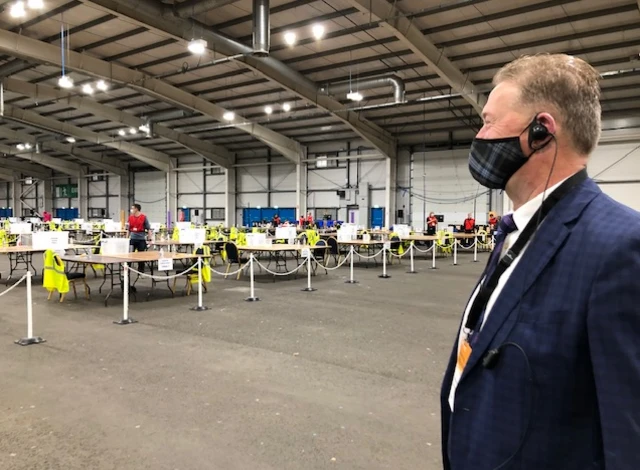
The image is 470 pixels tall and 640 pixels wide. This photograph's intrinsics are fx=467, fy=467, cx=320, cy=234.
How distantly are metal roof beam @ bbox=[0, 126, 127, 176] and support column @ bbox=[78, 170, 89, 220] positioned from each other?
7.82 feet

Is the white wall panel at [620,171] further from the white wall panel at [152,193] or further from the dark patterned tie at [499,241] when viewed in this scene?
the white wall panel at [152,193]

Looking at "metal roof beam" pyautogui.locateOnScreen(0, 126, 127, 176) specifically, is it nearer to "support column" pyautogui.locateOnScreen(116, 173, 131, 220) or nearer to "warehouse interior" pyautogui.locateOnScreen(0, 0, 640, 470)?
"warehouse interior" pyautogui.locateOnScreen(0, 0, 640, 470)

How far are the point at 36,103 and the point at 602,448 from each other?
26.3 metres

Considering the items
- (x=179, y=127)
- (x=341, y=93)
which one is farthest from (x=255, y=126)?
(x=341, y=93)

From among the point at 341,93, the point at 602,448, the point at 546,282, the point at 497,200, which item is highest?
the point at 341,93

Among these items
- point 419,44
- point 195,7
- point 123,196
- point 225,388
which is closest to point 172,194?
point 123,196

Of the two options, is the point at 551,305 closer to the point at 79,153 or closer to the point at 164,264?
the point at 164,264

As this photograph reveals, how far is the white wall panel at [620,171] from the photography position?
18.5m

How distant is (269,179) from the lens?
92.7 ft

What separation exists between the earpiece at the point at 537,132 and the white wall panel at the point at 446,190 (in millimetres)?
22044

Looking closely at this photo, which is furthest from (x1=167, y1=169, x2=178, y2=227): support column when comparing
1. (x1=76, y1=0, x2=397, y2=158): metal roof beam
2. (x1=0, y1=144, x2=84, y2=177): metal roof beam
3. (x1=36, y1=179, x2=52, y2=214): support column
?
(x1=76, y1=0, x2=397, y2=158): metal roof beam

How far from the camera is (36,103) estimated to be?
22.1 m

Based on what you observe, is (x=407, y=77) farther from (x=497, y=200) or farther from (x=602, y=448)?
(x=602, y=448)

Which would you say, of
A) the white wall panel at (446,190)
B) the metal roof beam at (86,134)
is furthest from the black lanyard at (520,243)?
the metal roof beam at (86,134)
